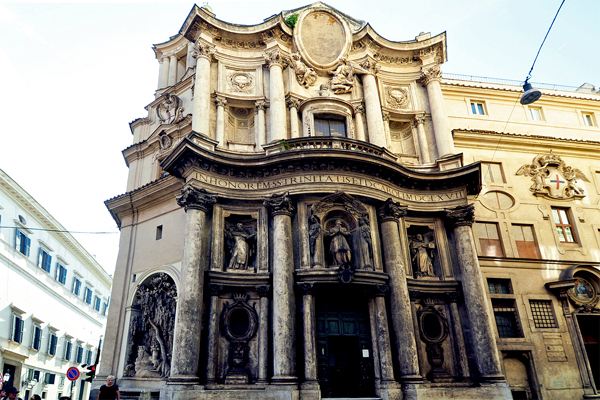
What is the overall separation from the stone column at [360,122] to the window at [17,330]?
2096cm

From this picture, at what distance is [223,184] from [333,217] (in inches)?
175

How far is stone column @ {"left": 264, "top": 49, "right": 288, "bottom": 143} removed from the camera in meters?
19.1

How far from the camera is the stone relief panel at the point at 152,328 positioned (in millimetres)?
16906

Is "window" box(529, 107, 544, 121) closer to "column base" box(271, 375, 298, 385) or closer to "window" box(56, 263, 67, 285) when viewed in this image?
"column base" box(271, 375, 298, 385)

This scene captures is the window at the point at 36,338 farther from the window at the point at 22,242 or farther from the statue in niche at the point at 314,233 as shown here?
the statue in niche at the point at 314,233

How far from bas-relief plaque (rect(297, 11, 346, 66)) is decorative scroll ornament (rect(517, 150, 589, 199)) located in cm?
1113

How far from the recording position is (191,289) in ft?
49.8

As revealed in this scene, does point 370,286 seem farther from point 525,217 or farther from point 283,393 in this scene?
point 525,217

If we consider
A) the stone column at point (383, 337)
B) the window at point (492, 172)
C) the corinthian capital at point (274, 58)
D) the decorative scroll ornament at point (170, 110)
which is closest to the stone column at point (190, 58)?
the decorative scroll ornament at point (170, 110)

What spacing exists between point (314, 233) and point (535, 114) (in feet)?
55.0

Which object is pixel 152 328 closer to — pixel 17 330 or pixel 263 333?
pixel 263 333

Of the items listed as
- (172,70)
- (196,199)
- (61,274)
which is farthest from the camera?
(61,274)

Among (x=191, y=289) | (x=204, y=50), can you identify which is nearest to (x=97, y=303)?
(x=204, y=50)

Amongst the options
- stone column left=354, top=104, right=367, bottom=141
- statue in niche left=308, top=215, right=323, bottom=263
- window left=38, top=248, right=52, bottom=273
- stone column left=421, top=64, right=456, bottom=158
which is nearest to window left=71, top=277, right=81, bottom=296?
window left=38, top=248, right=52, bottom=273
